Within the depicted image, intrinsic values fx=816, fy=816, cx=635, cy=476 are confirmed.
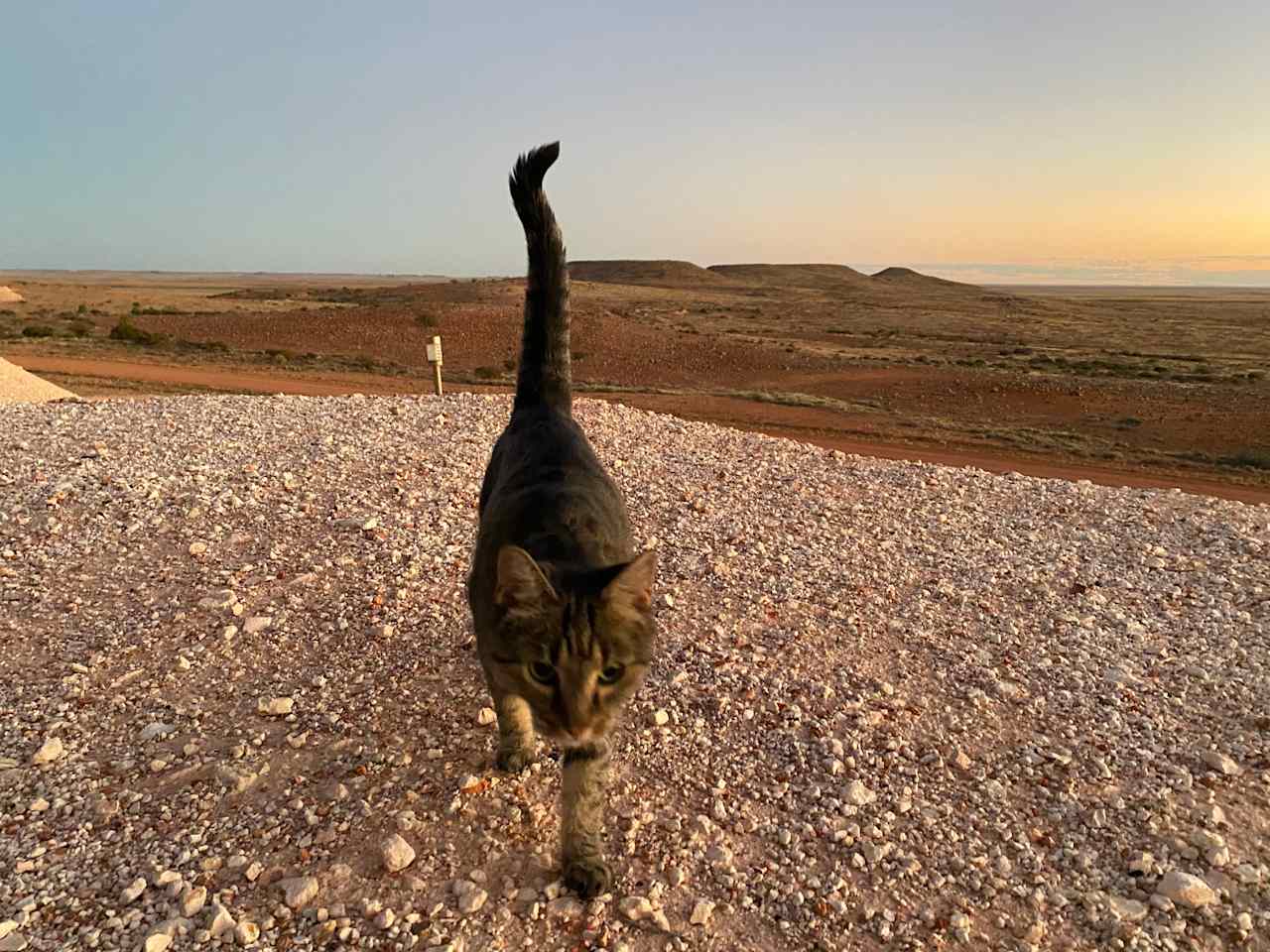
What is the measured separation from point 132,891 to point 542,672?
2220 millimetres

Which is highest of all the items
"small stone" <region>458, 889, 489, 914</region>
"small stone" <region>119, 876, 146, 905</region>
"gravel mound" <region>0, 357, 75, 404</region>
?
"gravel mound" <region>0, 357, 75, 404</region>

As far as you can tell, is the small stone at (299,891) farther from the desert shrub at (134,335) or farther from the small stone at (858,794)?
the desert shrub at (134,335)

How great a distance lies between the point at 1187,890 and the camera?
4090mm

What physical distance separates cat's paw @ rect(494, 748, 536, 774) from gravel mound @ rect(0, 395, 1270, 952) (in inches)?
4.4

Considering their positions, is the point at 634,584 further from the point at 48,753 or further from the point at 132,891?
the point at 48,753

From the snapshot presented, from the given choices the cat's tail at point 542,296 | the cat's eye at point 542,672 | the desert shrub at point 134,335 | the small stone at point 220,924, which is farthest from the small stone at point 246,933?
the desert shrub at point 134,335

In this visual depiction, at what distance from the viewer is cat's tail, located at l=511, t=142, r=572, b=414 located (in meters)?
5.79

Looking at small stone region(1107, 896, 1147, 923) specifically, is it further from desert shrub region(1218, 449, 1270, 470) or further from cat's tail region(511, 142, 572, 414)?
desert shrub region(1218, 449, 1270, 470)

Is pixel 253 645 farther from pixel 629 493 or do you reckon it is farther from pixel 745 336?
pixel 745 336

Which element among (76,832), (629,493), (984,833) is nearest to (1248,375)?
(629,493)

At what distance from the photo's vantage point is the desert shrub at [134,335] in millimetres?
38344

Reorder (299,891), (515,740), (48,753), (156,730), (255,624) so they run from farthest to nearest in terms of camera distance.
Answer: (255,624) < (156,730) < (515,740) < (48,753) < (299,891)

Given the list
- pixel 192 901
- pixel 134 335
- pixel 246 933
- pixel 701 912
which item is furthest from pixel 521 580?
pixel 134 335

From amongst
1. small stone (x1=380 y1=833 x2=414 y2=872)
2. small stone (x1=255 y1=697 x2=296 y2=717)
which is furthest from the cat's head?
small stone (x1=255 y1=697 x2=296 y2=717)
